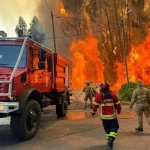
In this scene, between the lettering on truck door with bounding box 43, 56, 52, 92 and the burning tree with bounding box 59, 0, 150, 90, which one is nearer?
the lettering on truck door with bounding box 43, 56, 52, 92

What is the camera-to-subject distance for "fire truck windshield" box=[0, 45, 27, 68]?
8484mm

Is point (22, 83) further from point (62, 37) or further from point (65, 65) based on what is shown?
point (62, 37)

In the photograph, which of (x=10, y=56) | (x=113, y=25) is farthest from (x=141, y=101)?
(x=113, y=25)

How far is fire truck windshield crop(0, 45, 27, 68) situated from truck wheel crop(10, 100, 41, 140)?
1.16 meters

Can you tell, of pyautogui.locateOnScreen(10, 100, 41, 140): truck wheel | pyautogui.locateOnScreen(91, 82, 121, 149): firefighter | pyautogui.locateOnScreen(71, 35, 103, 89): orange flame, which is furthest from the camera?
pyautogui.locateOnScreen(71, 35, 103, 89): orange flame

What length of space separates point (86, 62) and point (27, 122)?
1265 inches

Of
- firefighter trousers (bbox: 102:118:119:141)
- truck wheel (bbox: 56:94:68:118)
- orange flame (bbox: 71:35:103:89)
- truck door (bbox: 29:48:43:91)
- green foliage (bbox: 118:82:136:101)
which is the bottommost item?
firefighter trousers (bbox: 102:118:119:141)

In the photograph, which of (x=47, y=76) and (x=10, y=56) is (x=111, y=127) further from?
(x=47, y=76)

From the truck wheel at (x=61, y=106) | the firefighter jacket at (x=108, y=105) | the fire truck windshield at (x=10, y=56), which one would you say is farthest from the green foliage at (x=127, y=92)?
the firefighter jacket at (x=108, y=105)

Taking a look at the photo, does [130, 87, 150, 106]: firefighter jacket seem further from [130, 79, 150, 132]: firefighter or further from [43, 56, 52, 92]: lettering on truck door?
[43, 56, 52, 92]: lettering on truck door

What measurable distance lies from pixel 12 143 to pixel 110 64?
88.6 ft

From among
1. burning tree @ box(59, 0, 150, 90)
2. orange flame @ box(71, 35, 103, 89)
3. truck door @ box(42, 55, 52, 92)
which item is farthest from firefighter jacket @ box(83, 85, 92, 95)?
orange flame @ box(71, 35, 103, 89)

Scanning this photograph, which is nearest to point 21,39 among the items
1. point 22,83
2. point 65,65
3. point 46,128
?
point 22,83

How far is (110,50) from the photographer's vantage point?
33.2m
